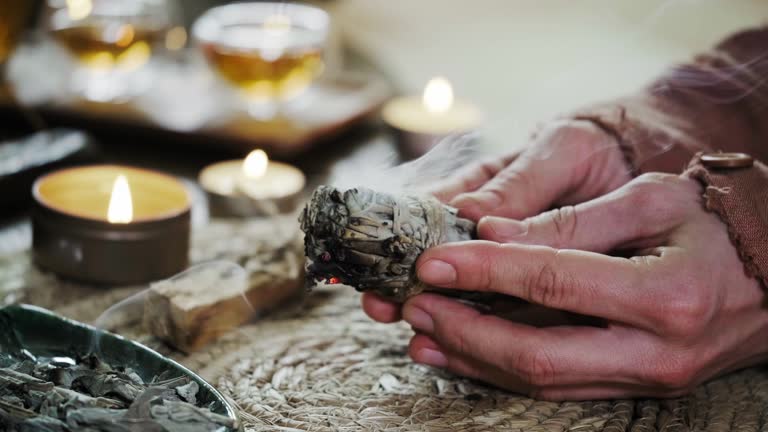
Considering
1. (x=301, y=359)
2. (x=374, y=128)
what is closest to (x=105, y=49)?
(x=374, y=128)

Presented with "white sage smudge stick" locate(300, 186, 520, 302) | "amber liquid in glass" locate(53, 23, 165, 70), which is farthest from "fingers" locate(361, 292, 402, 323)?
"amber liquid in glass" locate(53, 23, 165, 70)

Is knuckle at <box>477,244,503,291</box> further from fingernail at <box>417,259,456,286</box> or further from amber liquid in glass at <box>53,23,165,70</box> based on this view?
amber liquid in glass at <box>53,23,165,70</box>

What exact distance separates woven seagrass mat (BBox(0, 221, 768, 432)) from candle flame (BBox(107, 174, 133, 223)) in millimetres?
103

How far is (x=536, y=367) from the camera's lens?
763 mm

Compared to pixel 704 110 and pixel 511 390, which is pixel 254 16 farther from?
pixel 511 390

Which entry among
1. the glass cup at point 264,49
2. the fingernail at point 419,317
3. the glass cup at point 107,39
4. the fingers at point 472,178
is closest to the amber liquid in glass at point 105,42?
the glass cup at point 107,39

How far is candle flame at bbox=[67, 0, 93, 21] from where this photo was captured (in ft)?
5.24

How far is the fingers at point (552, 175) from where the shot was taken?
0.89 metres

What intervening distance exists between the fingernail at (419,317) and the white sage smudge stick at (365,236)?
70mm

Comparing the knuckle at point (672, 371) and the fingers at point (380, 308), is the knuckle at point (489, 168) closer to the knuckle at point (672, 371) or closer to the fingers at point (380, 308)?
the fingers at point (380, 308)

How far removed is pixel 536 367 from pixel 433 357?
0.12 metres

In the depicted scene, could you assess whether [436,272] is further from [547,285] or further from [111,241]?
[111,241]

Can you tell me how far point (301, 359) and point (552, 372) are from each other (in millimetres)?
264

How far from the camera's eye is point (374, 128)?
1721 mm
